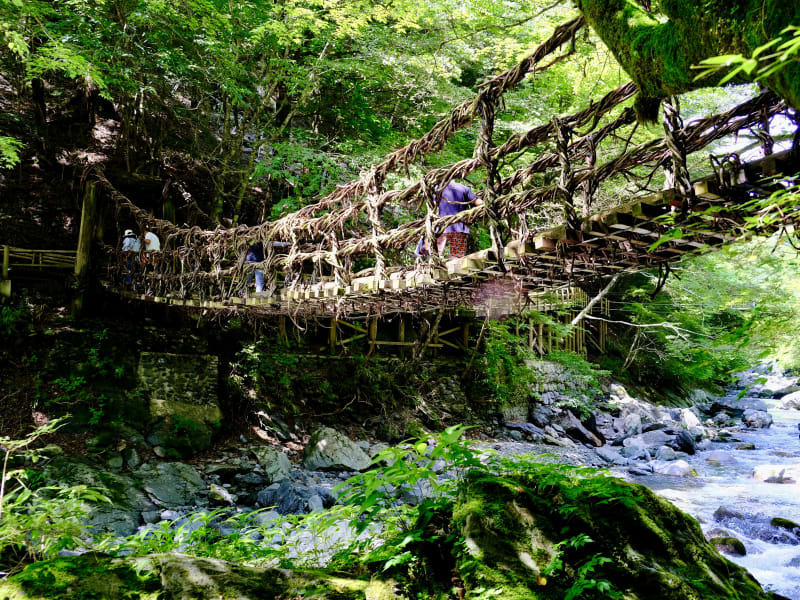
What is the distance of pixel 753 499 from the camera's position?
5855 mm

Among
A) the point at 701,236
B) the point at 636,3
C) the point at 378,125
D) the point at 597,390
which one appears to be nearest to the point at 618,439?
the point at 597,390

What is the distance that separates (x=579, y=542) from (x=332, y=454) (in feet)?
17.9

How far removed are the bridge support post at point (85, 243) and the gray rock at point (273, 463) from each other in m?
3.30

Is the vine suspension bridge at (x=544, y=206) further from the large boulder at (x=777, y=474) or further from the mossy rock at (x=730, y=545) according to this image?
the large boulder at (x=777, y=474)

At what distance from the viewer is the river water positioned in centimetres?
405

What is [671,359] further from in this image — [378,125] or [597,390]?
[378,125]

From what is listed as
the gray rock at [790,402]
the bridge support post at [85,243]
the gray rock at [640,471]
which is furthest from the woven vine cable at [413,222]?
the gray rock at [790,402]

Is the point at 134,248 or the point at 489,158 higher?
the point at 134,248

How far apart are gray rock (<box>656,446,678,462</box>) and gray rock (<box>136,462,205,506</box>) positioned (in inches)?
279

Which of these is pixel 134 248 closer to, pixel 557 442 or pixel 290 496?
pixel 290 496

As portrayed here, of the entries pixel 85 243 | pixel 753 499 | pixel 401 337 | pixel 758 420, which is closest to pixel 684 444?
pixel 753 499

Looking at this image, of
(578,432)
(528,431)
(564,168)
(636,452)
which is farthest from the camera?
(578,432)

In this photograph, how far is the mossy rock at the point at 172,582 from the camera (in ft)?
4.78

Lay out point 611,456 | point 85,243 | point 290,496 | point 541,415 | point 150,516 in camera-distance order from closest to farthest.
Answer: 1. point 150,516
2. point 290,496
3. point 85,243
4. point 611,456
5. point 541,415
